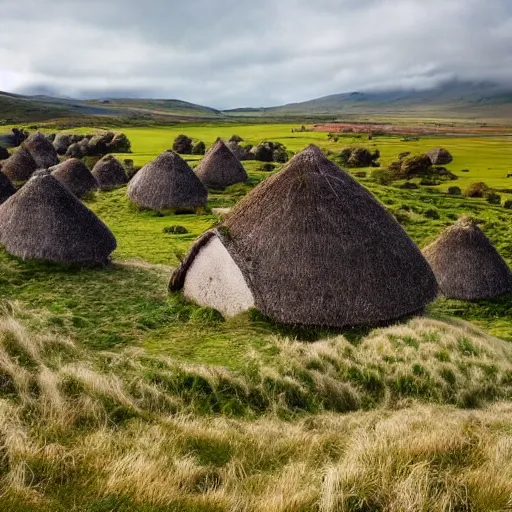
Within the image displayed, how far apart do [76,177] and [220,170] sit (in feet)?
37.2

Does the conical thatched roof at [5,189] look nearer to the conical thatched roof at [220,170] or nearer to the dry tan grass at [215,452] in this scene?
the conical thatched roof at [220,170]

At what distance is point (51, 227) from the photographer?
62.0 feet

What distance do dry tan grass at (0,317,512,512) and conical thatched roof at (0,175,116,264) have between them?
33.4 ft

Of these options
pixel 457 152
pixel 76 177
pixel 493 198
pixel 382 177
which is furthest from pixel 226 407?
pixel 457 152

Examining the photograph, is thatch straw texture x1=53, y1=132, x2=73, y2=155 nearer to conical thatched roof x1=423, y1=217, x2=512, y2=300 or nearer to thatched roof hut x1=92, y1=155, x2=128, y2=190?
thatched roof hut x1=92, y1=155, x2=128, y2=190

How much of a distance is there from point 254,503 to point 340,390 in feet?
19.2

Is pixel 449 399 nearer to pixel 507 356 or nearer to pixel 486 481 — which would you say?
pixel 507 356

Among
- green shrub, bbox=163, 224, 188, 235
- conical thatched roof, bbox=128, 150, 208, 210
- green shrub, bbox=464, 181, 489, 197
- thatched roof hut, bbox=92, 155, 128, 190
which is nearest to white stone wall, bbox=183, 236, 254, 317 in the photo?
green shrub, bbox=163, 224, 188, 235

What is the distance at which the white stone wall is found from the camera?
14376mm

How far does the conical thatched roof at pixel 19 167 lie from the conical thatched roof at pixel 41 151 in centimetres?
759

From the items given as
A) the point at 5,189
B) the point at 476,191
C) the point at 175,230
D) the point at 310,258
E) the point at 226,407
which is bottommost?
the point at 175,230

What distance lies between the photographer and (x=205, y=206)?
35688 millimetres

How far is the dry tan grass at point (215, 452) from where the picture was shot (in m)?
4.41

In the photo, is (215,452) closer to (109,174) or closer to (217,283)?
(217,283)
